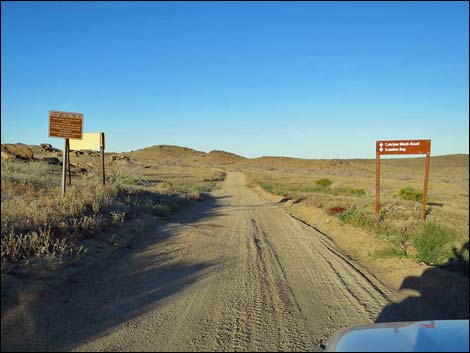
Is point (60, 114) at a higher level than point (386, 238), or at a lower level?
higher

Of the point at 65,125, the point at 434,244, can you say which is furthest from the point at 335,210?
the point at 65,125

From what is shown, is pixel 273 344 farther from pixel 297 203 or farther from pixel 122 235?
pixel 297 203

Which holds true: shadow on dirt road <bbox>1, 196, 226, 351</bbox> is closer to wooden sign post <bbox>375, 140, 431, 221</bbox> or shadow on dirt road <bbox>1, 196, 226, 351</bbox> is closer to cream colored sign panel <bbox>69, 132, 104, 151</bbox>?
wooden sign post <bbox>375, 140, 431, 221</bbox>

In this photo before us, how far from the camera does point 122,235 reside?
9.45 m

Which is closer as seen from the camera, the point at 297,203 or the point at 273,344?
the point at 273,344

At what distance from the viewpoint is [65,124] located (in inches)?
461

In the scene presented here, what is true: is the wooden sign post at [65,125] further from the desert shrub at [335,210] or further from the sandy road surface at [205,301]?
the desert shrub at [335,210]

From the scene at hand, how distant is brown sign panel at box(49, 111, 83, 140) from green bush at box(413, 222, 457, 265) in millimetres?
10814

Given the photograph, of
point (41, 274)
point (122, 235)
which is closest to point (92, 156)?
point (122, 235)

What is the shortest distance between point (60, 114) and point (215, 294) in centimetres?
872

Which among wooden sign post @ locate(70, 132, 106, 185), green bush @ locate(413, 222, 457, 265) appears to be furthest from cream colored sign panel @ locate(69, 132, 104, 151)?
green bush @ locate(413, 222, 457, 265)

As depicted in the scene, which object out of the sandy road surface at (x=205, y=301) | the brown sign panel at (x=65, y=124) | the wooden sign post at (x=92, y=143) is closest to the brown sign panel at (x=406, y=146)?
the sandy road surface at (x=205, y=301)

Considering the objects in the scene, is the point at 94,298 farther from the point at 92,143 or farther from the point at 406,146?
the point at 92,143

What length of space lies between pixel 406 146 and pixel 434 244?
4.60m
